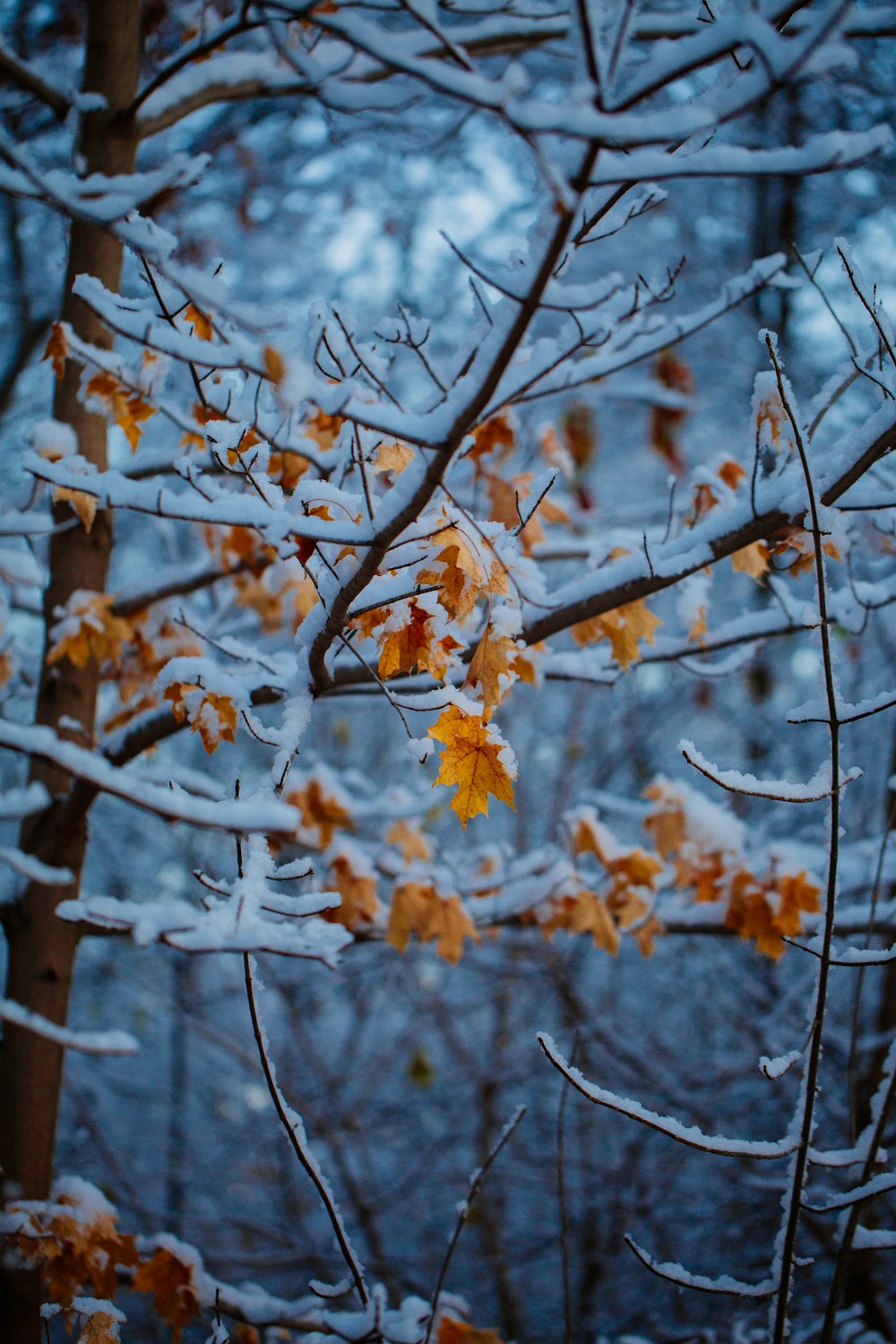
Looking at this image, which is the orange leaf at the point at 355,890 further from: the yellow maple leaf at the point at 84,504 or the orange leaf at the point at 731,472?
the orange leaf at the point at 731,472

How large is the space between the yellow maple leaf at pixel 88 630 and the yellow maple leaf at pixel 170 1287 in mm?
1265

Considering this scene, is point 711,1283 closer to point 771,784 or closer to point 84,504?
point 771,784

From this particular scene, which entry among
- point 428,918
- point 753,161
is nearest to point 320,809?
point 428,918

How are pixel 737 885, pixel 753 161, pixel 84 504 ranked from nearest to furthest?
pixel 753 161, pixel 84 504, pixel 737 885

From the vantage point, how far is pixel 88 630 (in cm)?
189

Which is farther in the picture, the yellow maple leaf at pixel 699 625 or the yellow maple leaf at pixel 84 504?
the yellow maple leaf at pixel 699 625

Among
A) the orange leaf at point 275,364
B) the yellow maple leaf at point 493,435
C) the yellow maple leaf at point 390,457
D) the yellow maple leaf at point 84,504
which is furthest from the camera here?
the yellow maple leaf at point 493,435

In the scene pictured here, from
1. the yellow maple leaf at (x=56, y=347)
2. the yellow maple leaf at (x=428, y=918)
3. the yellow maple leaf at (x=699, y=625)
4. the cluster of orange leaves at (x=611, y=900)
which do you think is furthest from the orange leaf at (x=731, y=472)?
the yellow maple leaf at (x=56, y=347)

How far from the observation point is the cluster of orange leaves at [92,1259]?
155cm

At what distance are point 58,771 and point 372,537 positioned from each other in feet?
3.65

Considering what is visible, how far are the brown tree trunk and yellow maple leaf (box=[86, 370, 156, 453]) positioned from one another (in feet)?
1.28

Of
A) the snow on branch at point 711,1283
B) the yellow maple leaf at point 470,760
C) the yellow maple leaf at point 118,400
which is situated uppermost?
the yellow maple leaf at point 118,400

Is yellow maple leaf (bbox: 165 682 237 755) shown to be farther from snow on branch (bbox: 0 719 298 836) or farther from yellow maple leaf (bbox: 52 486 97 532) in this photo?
snow on branch (bbox: 0 719 298 836)

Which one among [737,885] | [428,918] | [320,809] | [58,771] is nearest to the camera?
[58,771]
